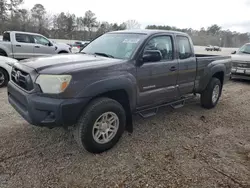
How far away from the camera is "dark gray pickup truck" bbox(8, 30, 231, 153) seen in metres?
2.73

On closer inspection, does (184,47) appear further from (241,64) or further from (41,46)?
(41,46)

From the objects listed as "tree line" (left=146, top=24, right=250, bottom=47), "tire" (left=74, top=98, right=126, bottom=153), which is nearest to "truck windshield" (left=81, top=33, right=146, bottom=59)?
"tire" (left=74, top=98, right=126, bottom=153)

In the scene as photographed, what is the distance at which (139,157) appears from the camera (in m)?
3.18

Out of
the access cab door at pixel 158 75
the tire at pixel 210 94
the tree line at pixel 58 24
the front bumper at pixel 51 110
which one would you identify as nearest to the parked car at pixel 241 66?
the tire at pixel 210 94

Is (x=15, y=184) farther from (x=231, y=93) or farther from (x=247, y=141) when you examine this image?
(x=231, y=93)

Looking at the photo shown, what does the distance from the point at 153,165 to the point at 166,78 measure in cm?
166

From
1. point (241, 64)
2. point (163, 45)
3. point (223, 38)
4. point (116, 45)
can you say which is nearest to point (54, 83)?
point (116, 45)

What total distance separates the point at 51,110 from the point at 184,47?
3.09 m

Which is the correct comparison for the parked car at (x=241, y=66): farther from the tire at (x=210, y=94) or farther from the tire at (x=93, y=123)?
the tire at (x=93, y=123)

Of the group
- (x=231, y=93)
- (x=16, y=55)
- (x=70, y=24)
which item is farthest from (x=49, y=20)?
(x=231, y=93)

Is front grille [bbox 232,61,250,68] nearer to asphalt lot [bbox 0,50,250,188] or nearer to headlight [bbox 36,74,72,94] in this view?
asphalt lot [bbox 0,50,250,188]

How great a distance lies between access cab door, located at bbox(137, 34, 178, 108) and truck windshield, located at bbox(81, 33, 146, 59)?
200 mm

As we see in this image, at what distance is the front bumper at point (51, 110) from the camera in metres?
2.67

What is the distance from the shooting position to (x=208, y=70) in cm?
507
